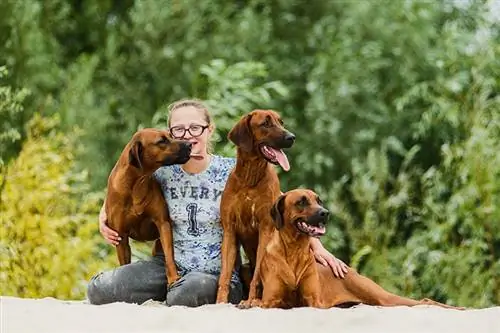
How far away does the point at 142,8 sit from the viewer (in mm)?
12367

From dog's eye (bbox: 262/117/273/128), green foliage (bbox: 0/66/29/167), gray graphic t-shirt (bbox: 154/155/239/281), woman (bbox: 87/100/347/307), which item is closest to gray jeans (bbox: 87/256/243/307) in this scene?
woman (bbox: 87/100/347/307)

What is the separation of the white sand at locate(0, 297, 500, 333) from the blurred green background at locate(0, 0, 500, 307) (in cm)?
389

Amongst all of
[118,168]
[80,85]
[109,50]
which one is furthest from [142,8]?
[118,168]

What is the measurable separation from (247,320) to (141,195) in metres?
1.07

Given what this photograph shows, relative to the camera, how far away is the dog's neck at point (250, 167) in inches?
189

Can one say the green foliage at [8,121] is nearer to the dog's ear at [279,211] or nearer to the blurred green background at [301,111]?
the blurred green background at [301,111]

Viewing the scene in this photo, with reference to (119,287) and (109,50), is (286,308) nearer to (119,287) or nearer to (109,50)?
(119,287)

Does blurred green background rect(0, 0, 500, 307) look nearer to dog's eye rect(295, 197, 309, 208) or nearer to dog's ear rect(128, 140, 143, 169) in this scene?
dog's ear rect(128, 140, 143, 169)

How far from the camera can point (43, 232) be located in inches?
322

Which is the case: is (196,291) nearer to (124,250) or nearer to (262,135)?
(124,250)

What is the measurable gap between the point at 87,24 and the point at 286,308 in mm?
8897

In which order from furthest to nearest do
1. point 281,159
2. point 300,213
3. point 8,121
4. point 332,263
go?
point 8,121 < point 332,263 < point 281,159 < point 300,213

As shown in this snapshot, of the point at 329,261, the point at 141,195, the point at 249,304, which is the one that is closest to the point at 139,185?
the point at 141,195

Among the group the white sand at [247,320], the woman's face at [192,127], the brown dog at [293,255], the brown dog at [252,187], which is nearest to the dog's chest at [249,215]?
the brown dog at [252,187]
